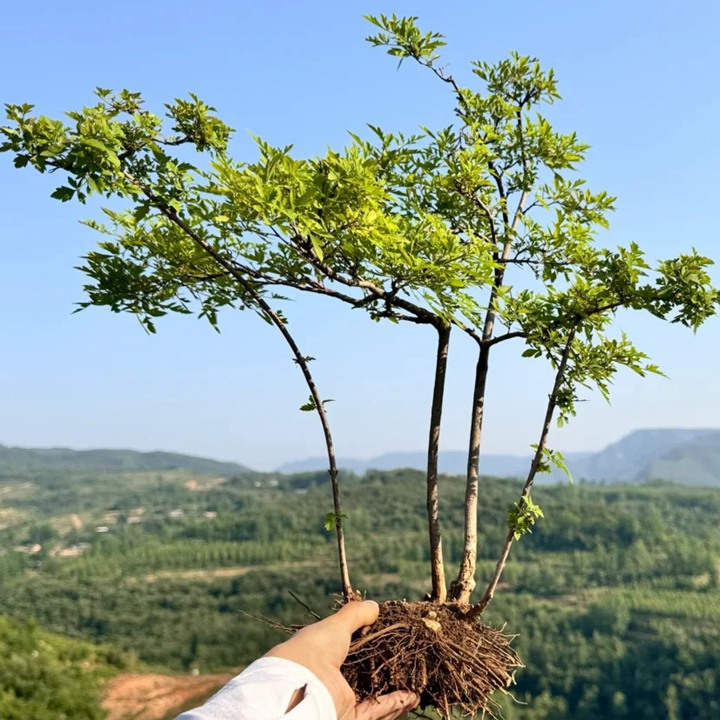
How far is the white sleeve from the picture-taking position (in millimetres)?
697

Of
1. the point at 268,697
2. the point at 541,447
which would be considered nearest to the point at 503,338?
the point at 541,447

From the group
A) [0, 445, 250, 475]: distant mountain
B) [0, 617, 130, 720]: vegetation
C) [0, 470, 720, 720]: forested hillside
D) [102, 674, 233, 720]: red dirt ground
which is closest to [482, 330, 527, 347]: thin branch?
[0, 617, 130, 720]: vegetation

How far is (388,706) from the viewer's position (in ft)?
6.03

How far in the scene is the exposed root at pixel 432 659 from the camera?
1.95 m

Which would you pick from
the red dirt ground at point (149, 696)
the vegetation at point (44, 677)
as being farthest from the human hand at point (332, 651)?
the red dirt ground at point (149, 696)

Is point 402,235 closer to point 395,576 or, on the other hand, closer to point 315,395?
point 315,395

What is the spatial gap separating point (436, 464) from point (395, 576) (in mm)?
51345

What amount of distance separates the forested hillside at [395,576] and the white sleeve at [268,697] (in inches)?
931

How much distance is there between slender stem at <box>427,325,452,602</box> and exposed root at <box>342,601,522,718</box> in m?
0.15

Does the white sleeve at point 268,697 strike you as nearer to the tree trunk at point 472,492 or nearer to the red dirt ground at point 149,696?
the tree trunk at point 472,492

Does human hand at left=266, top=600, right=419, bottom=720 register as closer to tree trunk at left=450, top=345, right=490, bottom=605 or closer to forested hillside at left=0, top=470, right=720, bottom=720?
tree trunk at left=450, top=345, right=490, bottom=605

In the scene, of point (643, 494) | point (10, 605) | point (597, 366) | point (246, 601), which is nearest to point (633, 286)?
point (597, 366)

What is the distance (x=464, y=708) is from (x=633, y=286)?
1445 millimetres

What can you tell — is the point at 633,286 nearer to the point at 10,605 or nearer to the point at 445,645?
the point at 445,645
